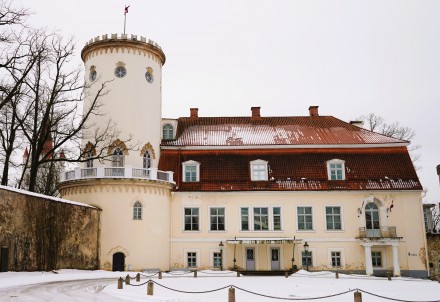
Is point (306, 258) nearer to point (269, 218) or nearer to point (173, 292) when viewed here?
point (269, 218)

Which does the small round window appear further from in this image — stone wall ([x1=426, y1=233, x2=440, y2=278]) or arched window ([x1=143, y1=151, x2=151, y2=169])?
stone wall ([x1=426, y1=233, x2=440, y2=278])

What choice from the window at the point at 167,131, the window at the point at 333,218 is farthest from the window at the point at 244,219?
the window at the point at 167,131

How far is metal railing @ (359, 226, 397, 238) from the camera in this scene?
98.3ft

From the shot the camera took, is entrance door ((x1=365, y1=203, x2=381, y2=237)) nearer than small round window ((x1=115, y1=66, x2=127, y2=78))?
Yes

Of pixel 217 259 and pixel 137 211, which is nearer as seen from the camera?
pixel 137 211

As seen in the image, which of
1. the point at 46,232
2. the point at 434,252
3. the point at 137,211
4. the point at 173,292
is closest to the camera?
the point at 173,292

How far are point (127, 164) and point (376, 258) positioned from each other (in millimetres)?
16333

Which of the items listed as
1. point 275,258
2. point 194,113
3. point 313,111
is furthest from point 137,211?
point 313,111

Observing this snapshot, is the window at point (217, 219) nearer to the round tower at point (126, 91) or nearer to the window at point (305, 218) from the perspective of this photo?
the window at point (305, 218)

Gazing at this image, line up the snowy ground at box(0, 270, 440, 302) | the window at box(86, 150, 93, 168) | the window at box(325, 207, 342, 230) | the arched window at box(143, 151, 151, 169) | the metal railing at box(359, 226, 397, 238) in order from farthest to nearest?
the arched window at box(143, 151, 151, 169) → the window at box(325, 207, 342, 230) → the window at box(86, 150, 93, 168) → the metal railing at box(359, 226, 397, 238) → the snowy ground at box(0, 270, 440, 302)

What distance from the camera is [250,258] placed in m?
30.7

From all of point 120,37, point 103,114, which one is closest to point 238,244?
point 103,114

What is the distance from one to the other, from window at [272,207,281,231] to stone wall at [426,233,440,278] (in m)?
10.5

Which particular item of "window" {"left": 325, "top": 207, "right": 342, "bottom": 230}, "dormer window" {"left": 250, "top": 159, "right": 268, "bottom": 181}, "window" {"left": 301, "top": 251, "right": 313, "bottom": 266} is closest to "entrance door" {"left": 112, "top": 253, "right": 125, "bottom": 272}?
"dormer window" {"left": 250, "top": 159, "right": 268, "bottom": 181}
